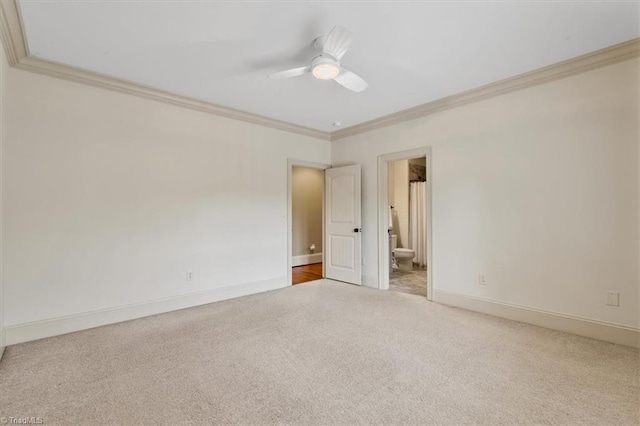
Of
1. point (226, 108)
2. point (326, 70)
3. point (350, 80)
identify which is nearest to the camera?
point (326, 70)

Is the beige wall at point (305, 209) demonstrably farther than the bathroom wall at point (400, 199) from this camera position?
Yes

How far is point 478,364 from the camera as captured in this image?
2.23 m

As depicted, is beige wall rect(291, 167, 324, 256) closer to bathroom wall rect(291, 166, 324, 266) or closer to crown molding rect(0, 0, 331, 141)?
bathroom wall rect(291, 166, 324, 266)

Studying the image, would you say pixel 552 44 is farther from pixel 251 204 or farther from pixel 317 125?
pixel 251 204

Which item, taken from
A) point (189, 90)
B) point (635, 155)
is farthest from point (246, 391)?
point (635, 155)

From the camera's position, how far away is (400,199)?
6680 mm

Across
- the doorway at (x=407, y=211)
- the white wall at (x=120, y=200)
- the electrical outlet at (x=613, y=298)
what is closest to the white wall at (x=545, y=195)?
the electrical outlet at (x=613, y=298)

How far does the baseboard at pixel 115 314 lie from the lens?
8.70 feet

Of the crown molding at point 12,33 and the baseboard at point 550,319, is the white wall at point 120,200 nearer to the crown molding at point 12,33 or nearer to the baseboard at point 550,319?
the crown molding at point 12,33

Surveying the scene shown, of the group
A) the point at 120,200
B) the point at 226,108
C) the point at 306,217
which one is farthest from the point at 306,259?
the point at 120,200

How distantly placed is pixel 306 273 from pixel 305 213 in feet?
5.57

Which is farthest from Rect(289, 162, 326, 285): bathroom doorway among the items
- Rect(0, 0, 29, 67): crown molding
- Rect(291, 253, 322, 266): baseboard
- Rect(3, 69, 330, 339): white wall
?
Rect(0, 0, 29, 67): crown molding

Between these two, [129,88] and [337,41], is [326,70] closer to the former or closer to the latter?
[337,41]

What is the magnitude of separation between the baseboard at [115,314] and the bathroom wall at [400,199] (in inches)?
144
